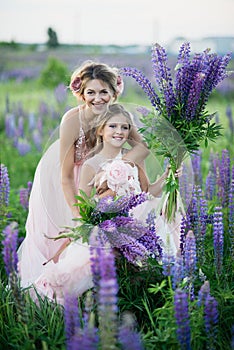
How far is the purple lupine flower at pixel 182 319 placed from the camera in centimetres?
193

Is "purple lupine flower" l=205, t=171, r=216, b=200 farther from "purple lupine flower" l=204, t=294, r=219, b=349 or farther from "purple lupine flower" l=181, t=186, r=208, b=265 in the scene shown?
"purple lupine flower" l=204, t=294, r=219, b=349

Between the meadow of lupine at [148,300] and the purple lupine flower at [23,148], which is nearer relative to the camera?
the meadow of lupine at [148,300]

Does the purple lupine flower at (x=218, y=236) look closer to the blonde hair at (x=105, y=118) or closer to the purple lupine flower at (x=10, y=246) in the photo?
the blonde hair at (x=105, y=118)

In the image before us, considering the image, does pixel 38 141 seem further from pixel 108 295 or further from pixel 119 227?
pixel 108 295

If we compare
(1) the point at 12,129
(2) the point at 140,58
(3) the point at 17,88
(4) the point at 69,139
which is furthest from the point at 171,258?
(2) the point at 140,58

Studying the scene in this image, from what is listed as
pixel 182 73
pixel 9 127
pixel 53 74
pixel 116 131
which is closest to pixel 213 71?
pixel 182 73

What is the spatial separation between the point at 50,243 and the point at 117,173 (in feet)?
3.08

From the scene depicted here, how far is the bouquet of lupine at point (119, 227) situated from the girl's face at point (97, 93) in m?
0.65

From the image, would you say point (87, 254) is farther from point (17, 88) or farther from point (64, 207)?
point (17, 88)

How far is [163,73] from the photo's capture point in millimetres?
2559

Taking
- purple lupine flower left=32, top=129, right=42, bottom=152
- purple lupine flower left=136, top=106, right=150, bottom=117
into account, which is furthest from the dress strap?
purple lupine flower left=32, top=129, right=42, bottom=152

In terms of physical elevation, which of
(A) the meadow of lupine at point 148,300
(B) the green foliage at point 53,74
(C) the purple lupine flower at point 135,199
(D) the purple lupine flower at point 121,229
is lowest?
(A) the meadow of lupine at point 148,300

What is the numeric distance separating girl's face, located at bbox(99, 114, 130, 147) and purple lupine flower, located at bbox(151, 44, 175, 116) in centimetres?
22

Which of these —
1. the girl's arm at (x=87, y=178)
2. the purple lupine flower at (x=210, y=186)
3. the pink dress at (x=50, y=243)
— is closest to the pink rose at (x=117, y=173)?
the girl's arm at (x=87, y=178)
